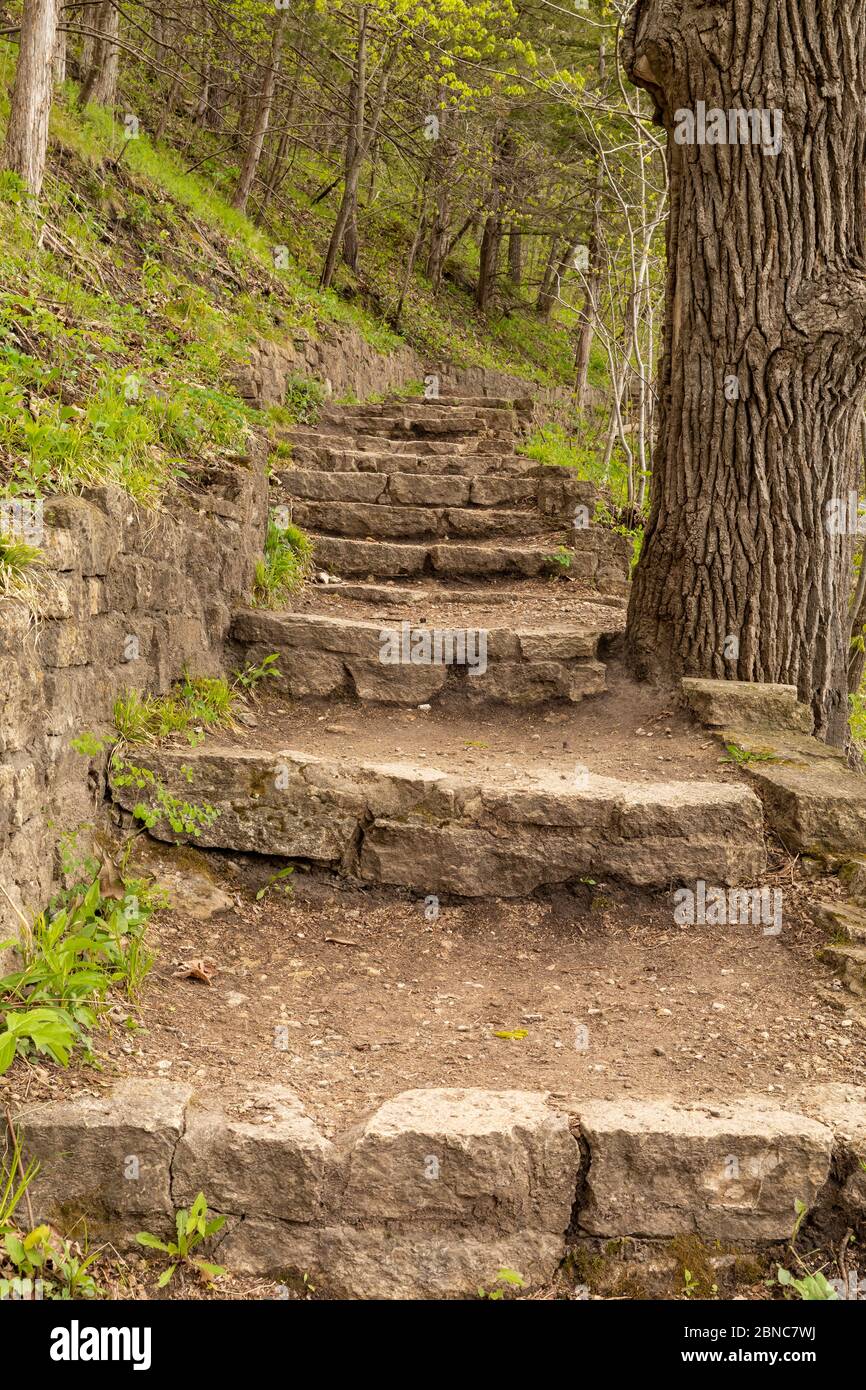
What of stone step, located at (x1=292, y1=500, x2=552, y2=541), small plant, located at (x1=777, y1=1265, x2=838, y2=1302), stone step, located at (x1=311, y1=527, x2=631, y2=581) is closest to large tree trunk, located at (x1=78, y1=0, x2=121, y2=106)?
stone step, located at (x1=292, y1=500, x2=552, y2=541)

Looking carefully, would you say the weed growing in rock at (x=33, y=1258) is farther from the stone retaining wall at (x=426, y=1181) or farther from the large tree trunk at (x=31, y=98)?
the large tree trunk at (x=31, y=98)

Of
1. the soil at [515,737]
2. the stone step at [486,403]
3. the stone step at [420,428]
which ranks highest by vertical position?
the stone step at [486,403]

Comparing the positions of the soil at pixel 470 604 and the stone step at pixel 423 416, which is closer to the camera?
the soil at pixel 470 604

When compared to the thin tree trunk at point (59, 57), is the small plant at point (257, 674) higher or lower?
lower

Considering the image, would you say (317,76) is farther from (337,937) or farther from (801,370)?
(337,937)

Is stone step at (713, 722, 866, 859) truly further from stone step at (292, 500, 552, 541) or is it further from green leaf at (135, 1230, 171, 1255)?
stone step at (292, 500, 552, 541)

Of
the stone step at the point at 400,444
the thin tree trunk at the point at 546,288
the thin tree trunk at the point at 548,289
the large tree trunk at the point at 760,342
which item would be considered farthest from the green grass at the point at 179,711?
the thin tree trunk at the point at 546,288

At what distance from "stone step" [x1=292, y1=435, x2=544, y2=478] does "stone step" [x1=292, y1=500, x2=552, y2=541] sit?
24.5 inches

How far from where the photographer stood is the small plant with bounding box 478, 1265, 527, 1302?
8.40 ft

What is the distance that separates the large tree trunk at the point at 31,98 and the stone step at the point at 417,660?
11.9 feet

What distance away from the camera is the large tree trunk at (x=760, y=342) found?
14.6 ft

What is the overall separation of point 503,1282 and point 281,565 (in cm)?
393

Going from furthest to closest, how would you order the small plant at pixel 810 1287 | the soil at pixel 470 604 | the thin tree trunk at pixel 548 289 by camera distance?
the thin tree trunk at pixel 548 289 → the soil at pixel 470 604 → the small plant at pixel 810 1287

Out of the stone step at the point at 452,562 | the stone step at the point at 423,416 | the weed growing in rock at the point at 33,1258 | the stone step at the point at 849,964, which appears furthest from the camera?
the stone step at the point at 423,416
